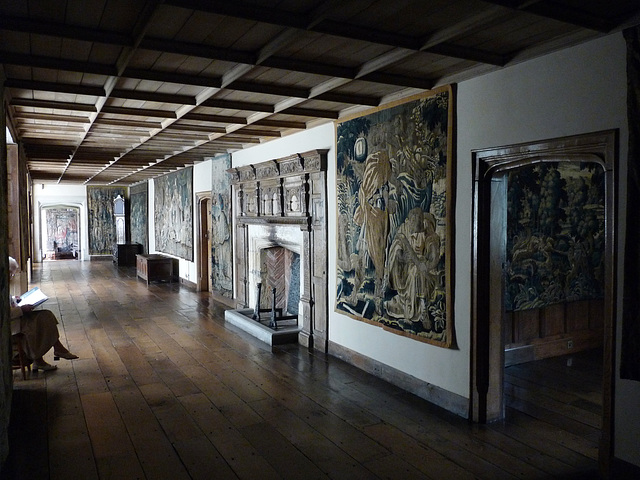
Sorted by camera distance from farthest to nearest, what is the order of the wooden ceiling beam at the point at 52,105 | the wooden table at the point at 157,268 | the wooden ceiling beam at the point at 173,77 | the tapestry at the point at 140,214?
1. the tapestry at the point at 140,214
2. the wooden table at the point at 157,268
3. the wooden ceiling beam at the point at 52,105
4. the wooden ceiling beam at the point at 173,77

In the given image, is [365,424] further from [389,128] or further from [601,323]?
[601,323]

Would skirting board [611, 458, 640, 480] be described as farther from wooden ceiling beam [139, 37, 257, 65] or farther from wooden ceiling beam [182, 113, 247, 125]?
wooden ceiling beam [182, 113, 247, 125]

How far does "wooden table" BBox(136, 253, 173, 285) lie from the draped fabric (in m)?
11.4

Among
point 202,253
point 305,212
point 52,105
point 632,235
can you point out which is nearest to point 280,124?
point 305,212

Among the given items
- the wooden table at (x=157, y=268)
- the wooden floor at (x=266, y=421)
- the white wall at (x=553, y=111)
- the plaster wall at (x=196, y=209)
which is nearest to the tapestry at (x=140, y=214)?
the wooden table at (x=157, y=268)

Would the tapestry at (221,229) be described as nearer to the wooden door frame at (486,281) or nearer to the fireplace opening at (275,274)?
the fireplace opening at (275,274)

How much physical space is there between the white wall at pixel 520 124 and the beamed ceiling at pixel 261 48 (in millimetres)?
137

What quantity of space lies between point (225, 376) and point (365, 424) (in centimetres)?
187

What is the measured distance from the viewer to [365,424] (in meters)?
4.26

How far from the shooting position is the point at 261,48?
143 inches

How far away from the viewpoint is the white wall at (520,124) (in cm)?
321

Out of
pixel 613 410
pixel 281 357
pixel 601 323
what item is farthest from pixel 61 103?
pixel 601 323

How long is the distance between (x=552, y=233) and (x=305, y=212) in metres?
3.05

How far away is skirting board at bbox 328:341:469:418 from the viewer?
14.7ft
